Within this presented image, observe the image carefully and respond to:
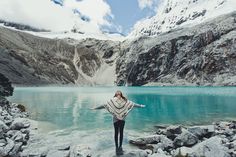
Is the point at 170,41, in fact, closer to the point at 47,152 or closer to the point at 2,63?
the point at 2,63

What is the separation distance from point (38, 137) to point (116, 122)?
10.7 m

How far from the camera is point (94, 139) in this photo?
24203 mm

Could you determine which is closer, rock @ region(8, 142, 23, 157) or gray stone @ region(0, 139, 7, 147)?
rock @ region(8, 142, 23, 157)

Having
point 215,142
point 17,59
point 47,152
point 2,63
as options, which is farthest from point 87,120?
point 17,59

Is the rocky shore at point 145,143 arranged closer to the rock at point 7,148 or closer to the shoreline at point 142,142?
the shoreline at point 142,142

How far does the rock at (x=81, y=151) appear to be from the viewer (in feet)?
57.7

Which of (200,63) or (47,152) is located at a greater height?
(200,63)

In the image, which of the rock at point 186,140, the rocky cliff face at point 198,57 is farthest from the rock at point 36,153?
the rocky cliff face at point 198,57

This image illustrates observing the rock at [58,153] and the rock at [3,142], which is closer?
the rock at [58,153]

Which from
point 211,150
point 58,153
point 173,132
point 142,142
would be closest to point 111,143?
point 142,142

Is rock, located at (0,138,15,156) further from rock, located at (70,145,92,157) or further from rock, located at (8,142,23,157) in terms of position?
rock, located at (70,145,92,157)

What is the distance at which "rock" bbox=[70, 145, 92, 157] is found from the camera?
17.6m

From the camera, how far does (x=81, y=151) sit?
1947cm

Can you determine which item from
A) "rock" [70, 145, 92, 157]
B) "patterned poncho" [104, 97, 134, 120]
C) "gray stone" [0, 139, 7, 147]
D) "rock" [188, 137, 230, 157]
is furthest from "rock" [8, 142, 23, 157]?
"rock" [188, 137, 230, 157]
